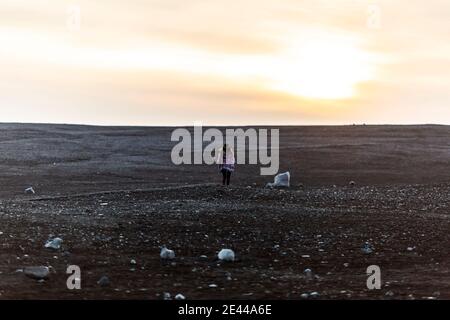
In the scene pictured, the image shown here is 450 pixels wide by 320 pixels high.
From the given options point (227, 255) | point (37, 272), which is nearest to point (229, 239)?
point (227, 255)

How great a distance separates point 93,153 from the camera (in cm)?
5403

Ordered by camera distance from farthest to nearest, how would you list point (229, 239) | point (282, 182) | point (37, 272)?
point (282, 182) < point (229, 239) < point (37, 272)

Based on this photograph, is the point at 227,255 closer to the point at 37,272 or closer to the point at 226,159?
the point at 37,272

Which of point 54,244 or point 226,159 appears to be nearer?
point 54,244

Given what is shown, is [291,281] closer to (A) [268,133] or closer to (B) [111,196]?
(B) [111,196]

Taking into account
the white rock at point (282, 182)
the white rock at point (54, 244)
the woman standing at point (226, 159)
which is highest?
the woman standing at point (226, 159)

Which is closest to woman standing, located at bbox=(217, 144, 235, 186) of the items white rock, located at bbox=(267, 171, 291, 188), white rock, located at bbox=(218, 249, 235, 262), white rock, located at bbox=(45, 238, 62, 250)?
white rock, located at bbox=(267, 171, 291, 188)

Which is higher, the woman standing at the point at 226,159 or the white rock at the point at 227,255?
the woman standing at the point at 226,159

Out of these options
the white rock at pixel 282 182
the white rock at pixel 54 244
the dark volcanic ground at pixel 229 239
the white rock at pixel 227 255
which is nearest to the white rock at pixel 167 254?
the dark volcanic ground at pixel 229 239

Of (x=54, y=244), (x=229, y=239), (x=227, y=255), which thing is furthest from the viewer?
(x=229, y=239)

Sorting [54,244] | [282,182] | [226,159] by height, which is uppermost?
[226,159]

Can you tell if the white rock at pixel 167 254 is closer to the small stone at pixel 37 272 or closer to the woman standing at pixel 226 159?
the small stone at pixel 37 272

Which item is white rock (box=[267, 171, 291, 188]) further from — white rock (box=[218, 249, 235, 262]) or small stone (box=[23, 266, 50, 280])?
small stone (box=[23, 266, 50, 280])

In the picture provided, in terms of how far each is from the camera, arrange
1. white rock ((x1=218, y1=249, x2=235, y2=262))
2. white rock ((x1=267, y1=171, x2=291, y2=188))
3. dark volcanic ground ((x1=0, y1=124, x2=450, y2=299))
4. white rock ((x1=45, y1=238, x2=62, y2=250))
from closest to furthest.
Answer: dark volcanic ground ((x1=0, y1=124, x2=450, y2=299))
white rock ((x1=218, y1=249, x2=235, y2=262))
white rock ((x1=45, y1=238, x2=62, y2=250))
white rock ((x1=267, y1=171, x2=291, y2=188))
